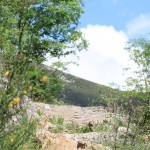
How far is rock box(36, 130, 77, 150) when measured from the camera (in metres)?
8.12

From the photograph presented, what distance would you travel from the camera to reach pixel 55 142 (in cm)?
824

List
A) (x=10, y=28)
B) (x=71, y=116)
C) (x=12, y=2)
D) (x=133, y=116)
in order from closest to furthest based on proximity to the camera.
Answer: (x=133, y=116) → (x=71, y=116) → (x=12, y=2) → (x=10, y=28)

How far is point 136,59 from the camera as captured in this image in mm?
29781

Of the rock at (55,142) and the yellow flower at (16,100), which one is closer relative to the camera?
the yellow flower at (16,100)

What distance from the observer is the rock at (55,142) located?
320 inches

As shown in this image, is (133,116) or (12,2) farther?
(12,2)

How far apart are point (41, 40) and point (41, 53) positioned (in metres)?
0.99

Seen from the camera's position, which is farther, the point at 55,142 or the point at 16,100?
the point at 55,142

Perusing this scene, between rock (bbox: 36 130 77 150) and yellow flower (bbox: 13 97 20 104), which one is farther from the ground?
yellow flower (bbox: 13 97 20 104)

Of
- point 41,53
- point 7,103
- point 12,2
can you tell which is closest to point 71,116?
point 12,2

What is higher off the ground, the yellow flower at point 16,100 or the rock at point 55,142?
the yellow flower at point 16,100

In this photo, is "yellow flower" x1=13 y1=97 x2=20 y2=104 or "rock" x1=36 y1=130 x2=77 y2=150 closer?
"yellow flower" x1=13 y1=97 x2=20 y2=104

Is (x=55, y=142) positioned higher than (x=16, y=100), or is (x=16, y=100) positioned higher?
(x=16, y=100)

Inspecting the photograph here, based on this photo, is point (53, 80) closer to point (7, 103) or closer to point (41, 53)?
point (41, 53)
